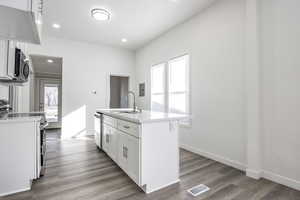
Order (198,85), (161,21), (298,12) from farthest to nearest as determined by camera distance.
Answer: (161,21) < (198,85) < (298,12)

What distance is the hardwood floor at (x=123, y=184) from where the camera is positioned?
→ 71.3 inches

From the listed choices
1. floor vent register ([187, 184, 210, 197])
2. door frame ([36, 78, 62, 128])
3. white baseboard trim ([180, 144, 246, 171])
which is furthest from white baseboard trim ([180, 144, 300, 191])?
door frame ([36, 78, 62, 128])

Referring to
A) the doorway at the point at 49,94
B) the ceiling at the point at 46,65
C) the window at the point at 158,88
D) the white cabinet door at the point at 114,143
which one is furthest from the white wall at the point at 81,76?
the white cabinet door at the point at 114,143

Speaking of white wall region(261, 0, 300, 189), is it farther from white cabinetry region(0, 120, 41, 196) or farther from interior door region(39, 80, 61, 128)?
interior door region(39, 80, 61, 128)

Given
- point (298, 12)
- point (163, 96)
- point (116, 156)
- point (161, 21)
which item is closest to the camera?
point (298, 12)

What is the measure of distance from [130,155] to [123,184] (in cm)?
40

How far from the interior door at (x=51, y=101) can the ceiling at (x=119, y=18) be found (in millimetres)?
3056

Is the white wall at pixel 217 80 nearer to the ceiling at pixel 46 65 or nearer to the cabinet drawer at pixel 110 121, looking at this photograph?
the cabinet drawer at pixel 110 121

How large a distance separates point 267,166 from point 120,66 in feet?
16.5

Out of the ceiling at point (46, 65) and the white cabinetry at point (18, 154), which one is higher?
the ceiling at point (46, 65)

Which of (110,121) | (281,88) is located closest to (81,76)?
(110,121)

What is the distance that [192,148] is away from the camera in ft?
11.4

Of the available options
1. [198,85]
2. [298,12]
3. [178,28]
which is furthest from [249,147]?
[178,28]

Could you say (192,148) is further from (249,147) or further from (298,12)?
(298,12)
